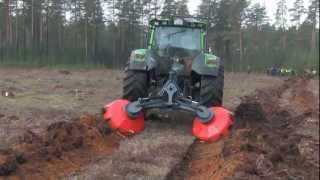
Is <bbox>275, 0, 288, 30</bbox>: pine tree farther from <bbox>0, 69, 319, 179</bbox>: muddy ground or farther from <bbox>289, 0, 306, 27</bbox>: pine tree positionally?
<bbox>0, 69, 319, 179</bbox>: muddy ground

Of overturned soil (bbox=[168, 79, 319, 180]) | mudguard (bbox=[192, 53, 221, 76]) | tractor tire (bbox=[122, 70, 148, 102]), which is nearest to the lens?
overturned soil (bbox=[168, 79, 319, 180])

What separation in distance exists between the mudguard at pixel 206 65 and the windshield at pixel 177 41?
2.54 ft

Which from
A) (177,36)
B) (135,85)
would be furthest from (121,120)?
(177,36)

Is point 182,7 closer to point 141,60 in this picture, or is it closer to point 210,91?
point 141,60

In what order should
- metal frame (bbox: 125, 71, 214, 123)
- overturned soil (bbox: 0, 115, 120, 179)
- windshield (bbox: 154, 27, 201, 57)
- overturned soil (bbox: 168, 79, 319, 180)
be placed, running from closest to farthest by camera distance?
1. overturned soil (bbox: 0, 115, 120, 179)
2. overturned soil (bbox: 168, 79, 319, 180)
3. metal frame (bbox: 125, 71, 214, 123)
4. windshield (bbox: 154, 27, 201, 57)

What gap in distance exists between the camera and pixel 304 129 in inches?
433

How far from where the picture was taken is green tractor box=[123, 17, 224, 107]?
34.7 feet

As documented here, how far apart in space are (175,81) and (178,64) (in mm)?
872

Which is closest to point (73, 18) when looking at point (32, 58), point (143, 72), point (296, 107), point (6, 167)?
point (32, 58)

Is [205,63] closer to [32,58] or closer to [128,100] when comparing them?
[128,100]

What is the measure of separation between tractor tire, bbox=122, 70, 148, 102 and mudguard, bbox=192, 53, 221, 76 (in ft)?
3.32

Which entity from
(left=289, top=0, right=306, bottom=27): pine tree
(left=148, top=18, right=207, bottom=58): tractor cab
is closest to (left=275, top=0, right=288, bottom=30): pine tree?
(left=289, top=0, right=306, bottom=27): pine tree

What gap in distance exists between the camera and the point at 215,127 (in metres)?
9.30

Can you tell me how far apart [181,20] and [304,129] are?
3.15 meters
